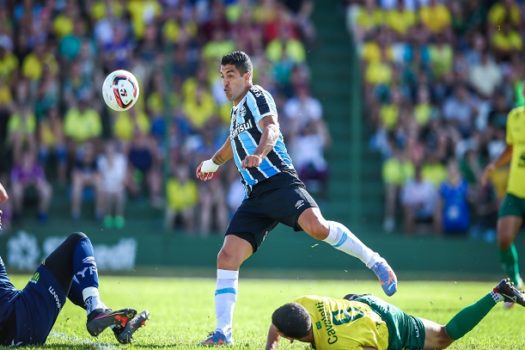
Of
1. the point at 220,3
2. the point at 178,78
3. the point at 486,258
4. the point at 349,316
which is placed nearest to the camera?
the point at 349,316

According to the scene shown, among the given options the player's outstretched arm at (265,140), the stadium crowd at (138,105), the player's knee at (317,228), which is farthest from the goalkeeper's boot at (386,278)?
the stadium crowd at (138,105)

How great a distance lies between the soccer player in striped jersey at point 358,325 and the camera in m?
6.48

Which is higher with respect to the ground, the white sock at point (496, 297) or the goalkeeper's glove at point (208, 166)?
the goalkeeper's glove at point (208, 166)

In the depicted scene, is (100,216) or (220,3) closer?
(100,216)

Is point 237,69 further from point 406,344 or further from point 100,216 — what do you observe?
point 100,216

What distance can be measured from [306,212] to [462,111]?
12.7 metres

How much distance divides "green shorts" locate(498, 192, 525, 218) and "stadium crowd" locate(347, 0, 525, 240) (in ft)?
21.6

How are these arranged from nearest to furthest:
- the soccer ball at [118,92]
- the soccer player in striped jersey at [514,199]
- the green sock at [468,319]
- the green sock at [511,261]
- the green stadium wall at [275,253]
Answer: the green sock at [468,319]
the soccer ball at [118,92]
the soccer player in striped jersey at [514,199]
the green sock at [511,261]
the green stadium wall at [275,253]

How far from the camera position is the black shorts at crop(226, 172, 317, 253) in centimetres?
790

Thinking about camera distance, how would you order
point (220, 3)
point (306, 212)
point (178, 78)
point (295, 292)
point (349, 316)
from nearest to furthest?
point (349, 316), point (306, 212), point (295, 292), point (178, 78), point (220, 3)

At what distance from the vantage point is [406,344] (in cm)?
697

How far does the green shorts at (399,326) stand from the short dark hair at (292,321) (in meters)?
0.67

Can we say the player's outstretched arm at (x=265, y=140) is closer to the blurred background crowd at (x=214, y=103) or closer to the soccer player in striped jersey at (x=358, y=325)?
the soccer player in striped jersey at (x=358, y=325)

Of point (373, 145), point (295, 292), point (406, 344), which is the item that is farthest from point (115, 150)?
point (406, 344)
